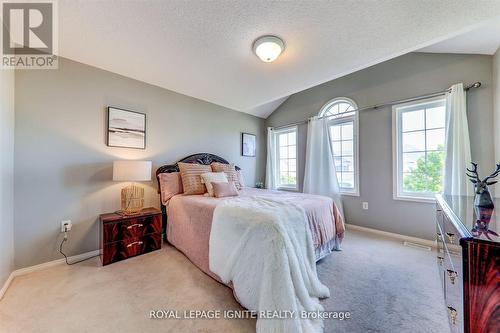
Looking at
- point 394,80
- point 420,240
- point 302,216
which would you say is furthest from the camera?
point 394,80

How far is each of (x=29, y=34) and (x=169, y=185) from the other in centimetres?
214

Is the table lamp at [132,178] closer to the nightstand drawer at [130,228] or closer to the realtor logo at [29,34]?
the nightstand drawer at [130,228]

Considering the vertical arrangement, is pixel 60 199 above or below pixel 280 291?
above

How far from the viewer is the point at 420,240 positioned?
109 inches

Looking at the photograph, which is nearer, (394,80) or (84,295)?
(84,295)

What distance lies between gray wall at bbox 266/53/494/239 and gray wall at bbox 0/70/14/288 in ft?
14.3

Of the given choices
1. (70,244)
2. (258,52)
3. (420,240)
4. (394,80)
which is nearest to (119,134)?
(70,244)

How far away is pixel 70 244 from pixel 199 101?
2.81m

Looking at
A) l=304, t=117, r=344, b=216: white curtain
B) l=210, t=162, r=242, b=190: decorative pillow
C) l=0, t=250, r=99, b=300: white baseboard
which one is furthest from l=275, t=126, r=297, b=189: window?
l=0, t=250, r=99, b=300: white baseboard

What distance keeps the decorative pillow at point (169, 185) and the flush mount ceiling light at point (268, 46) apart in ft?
6.78

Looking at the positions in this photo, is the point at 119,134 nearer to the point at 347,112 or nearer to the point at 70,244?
the point at 70,244

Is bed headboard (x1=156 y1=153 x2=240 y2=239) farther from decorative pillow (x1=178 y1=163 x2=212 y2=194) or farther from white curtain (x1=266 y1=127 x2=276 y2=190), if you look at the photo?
white curtain (x1=266 y1=127 x2=276 y2=190)

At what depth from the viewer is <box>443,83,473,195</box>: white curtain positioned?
237 centimetres

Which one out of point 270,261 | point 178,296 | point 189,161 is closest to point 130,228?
point 178,296
